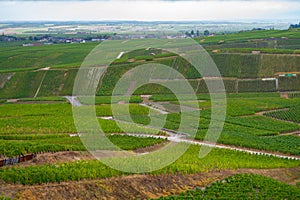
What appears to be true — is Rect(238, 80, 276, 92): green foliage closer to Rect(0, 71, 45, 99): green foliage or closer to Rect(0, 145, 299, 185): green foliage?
Rect(0, 145, 299, 185): green foliage

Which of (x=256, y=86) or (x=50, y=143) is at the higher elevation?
(x=50, y=143)

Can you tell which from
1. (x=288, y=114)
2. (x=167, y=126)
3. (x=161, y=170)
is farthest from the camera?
(x=288, y=114)

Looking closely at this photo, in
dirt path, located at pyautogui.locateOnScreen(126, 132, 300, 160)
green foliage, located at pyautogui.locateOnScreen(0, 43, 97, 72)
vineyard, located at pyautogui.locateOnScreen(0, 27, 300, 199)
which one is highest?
green foliage, located at pyautogui.locateOnScreen(0, 43, 97, 72)

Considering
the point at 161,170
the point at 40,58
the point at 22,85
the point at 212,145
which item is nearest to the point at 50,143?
the point at 161,170

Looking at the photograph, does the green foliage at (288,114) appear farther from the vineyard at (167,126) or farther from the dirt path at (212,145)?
the dirt path at (212,145)

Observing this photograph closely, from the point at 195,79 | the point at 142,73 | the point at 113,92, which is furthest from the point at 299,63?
the point at 113,92

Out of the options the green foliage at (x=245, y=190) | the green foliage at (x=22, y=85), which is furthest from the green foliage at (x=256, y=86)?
the green foliage at (x=245, y=190)

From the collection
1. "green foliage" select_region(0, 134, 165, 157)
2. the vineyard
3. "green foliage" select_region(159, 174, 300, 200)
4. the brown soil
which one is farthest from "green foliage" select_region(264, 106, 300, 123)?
"green foliage" select_region(159, 174, 300, 200)

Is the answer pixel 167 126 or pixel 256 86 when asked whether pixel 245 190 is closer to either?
pixel 167 126
